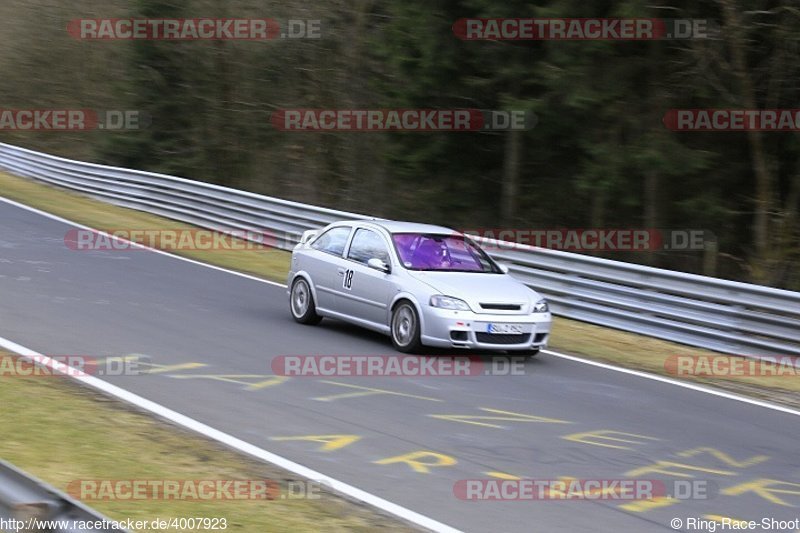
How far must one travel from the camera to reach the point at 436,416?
29.5 ft

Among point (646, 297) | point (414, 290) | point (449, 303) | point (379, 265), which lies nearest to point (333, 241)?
point (379, 265)

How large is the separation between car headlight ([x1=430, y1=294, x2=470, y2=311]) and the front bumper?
0.05m

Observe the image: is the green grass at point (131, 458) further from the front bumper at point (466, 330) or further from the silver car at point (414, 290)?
the silver car at point (414, 290)

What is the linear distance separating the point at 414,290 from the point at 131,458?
546 cm

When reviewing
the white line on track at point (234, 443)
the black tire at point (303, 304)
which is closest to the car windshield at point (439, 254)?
the black tire at point (303, 304)

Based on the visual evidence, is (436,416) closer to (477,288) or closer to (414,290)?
(414,290)

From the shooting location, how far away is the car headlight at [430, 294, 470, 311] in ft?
38.5

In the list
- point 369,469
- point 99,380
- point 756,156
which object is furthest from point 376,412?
point 756,156

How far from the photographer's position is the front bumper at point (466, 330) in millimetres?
11648

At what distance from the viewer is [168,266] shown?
1778 cm

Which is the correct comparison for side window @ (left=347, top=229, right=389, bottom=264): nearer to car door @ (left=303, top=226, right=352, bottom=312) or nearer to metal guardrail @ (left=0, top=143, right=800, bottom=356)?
car door @ (left=303, top=226, right=352, bottom=312)

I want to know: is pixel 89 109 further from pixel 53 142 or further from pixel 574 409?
pixel 574 409

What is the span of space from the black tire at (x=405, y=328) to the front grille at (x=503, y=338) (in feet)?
2.22

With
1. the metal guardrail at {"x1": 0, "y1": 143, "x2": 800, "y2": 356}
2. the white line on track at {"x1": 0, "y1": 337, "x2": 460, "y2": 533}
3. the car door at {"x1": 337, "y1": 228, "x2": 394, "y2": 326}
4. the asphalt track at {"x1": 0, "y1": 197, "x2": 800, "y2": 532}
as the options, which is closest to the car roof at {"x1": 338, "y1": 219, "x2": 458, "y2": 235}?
the car door at {"x1": 337, "y1": 228, "x2": 394, "y2": 326}
